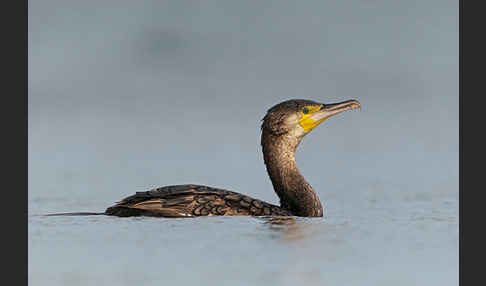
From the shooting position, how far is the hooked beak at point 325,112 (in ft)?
34.2

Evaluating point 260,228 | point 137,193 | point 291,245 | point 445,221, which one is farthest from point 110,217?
point 445,221

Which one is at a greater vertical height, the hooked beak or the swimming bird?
the hooked beak

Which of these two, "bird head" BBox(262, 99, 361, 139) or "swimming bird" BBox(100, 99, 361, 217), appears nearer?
"swimming bird" BBox(100, 99, 361, 217)

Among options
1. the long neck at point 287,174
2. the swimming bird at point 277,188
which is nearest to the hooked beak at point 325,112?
the swimming bird at point 277,188

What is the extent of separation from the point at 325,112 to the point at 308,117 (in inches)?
8.7

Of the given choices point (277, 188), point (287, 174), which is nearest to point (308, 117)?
point (287, 174)

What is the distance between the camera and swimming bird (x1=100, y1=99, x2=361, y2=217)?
9.74m

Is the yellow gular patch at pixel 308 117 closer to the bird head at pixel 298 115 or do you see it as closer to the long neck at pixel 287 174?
the bird head at pixel 298 115

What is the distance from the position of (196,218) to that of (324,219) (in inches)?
59.8

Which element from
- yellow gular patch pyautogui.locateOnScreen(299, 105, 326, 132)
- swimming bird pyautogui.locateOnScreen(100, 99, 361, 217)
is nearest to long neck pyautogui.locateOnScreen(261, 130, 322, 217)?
swimming bird pyautogui.locateOnScreen(100, 99, 361, 217)

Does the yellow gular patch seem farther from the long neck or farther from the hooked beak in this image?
the long neck

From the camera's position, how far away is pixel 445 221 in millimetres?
9883

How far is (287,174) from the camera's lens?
10453 millimetres

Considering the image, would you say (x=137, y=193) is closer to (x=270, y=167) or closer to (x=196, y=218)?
(x=196, y=218)
